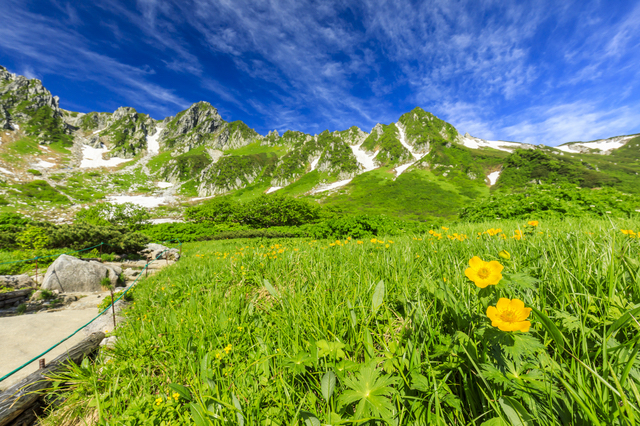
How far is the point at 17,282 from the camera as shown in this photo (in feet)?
22.4

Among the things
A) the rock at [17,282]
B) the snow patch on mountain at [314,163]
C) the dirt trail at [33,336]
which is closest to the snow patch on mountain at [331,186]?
the snow patch on mountain at [314,163]

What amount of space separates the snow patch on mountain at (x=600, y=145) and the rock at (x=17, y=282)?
699 ft

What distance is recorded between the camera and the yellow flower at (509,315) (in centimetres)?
83

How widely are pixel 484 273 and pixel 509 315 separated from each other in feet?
0.66

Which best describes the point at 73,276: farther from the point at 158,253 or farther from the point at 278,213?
the point at 278,213

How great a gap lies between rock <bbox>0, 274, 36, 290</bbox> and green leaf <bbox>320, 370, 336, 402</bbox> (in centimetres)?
1021

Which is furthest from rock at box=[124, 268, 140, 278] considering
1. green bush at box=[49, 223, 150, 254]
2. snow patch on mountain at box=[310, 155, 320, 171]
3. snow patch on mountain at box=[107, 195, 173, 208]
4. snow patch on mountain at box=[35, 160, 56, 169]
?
snow patch on mountain at box=[35, 160, 56, 169]

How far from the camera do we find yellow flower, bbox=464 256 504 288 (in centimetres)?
97

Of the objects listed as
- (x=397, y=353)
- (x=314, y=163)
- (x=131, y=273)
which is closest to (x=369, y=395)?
(x=397, y=353)

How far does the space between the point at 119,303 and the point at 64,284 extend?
3993mm

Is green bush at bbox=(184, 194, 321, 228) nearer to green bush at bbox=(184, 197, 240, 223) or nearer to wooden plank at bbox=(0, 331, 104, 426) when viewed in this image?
green bush at bbox=(184, 197, 240, 223)

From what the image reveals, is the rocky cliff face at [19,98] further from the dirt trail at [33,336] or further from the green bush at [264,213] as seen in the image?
the dirt trail at [33,336]

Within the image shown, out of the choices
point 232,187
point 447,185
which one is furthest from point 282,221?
point 232,187

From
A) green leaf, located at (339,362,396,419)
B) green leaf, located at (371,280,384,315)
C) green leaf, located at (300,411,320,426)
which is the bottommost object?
green leaf, located at (300,411,320,426)
